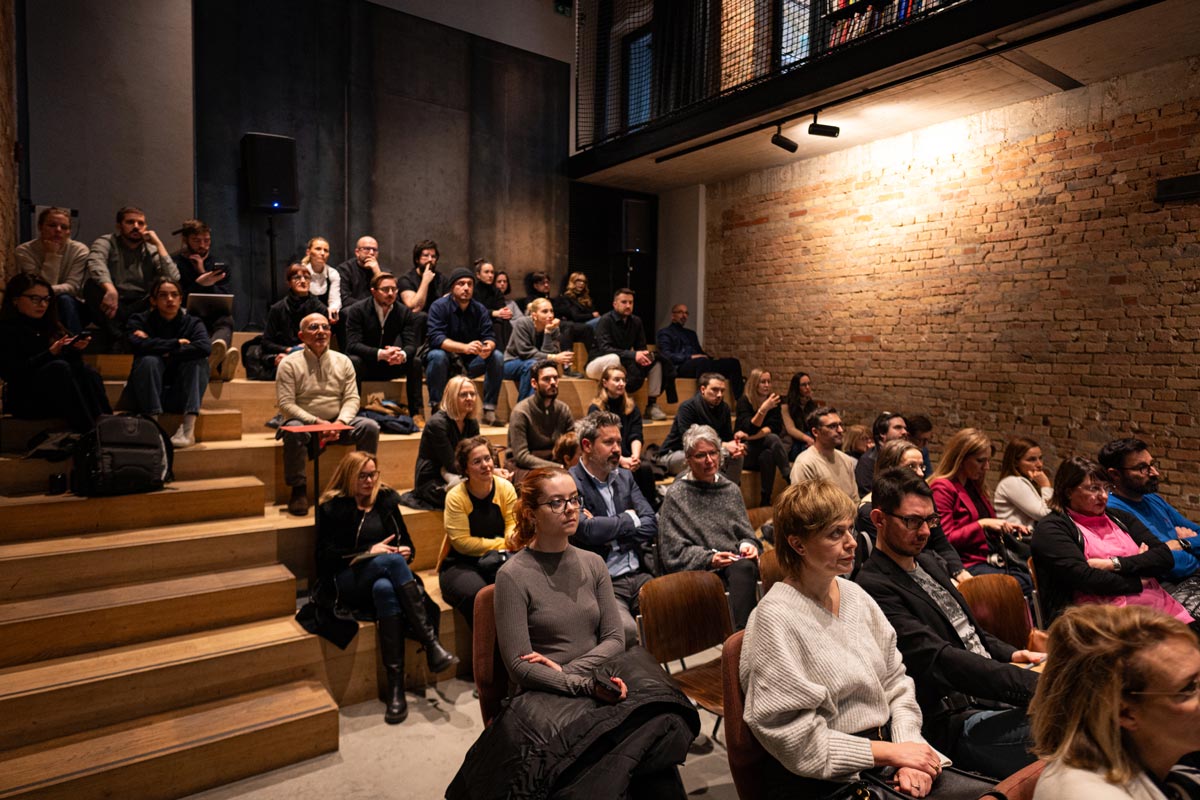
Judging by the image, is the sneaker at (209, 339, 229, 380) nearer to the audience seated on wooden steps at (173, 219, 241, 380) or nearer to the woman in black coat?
the audience seated on wooden steps at (173, 219, 241, 380)

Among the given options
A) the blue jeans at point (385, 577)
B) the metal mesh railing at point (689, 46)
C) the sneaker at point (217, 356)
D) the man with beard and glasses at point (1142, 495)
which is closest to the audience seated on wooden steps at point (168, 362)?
the sneaker at point (217, 356)

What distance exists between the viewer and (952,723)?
2.18m

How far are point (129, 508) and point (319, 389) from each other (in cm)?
137

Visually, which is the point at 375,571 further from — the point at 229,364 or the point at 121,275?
the point at 121,275

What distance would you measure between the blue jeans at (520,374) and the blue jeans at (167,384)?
8.27 ft

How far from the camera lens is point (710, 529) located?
3664mm

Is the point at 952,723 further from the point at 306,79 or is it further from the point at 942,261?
the point at 306,79

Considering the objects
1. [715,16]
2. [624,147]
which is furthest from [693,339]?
[715,16]

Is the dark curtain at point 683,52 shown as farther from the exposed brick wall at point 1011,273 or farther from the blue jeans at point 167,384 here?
the blue jeans at point 167,384

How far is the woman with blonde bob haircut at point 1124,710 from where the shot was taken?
1260mm

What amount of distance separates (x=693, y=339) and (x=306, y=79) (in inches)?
197

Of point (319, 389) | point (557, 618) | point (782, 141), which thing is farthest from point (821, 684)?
point (782, 141)

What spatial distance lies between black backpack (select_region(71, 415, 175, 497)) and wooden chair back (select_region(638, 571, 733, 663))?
9.19 feet

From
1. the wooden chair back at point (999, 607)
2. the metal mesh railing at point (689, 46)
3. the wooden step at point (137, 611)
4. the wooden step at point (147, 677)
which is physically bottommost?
the wooden step at point (147, 677)
